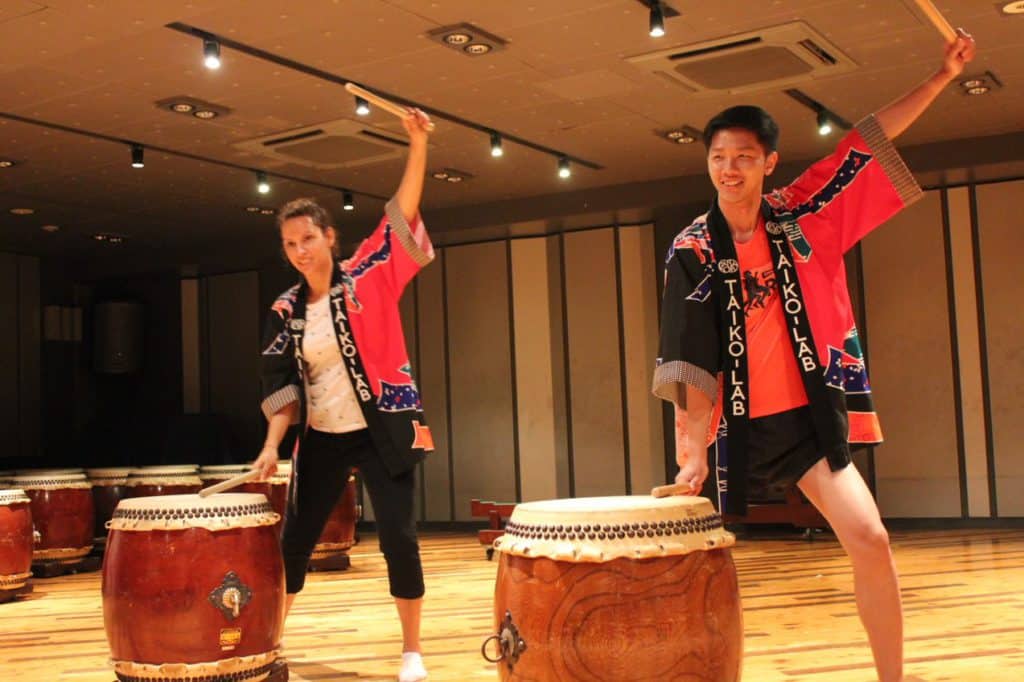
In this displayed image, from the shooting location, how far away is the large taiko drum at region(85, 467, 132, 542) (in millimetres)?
6887

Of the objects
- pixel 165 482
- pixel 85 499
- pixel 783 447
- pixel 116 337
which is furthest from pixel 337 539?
pixel 116 337

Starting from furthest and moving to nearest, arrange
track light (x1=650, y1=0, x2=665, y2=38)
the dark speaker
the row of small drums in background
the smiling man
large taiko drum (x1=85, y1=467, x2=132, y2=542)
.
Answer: the dark speaker, large taiko drum (x1=85, y1=467, x2=132, y2=542), the row of small drums in background, track light (x1=650, y1=0, x2=665, y2=38), the smiling man

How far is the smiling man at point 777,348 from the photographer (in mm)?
2102

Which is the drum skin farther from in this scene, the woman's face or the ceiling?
the ceiling

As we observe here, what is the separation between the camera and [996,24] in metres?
5.60

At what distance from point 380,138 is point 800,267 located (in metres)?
5.44

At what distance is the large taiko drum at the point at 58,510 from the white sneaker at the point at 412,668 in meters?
3.88

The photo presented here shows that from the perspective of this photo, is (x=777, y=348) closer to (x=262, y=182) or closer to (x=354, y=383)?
(x=354, y=383)

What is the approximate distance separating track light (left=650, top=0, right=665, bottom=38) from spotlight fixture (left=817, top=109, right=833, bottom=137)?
2.11 m

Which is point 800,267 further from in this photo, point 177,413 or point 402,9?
point 177,413

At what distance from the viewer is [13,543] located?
5332 millimetres

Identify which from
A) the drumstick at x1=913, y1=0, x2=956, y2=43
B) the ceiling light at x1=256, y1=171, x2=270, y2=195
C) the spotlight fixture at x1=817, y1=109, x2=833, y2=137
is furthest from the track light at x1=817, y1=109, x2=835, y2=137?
the drumstick at x1=913, y1=0, x2=956, y2=43

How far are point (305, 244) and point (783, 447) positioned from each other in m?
1.50

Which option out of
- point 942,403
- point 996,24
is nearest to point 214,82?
point 996,24
